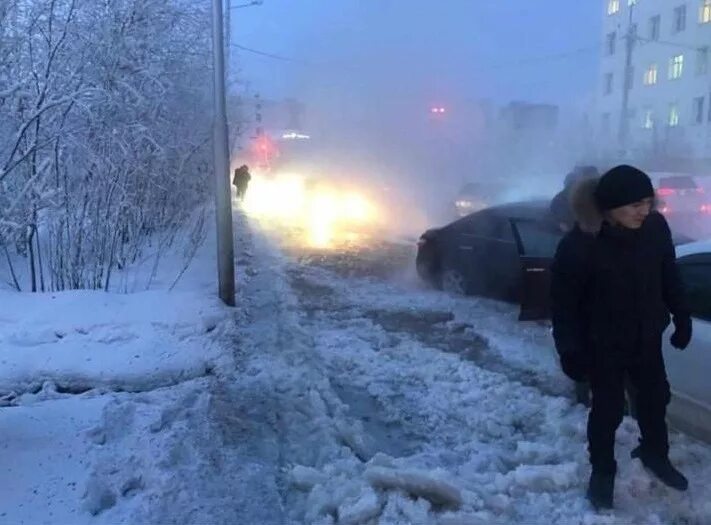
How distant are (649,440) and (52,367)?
4.82 metres

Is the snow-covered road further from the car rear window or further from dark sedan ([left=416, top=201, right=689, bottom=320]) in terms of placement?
the car rear window

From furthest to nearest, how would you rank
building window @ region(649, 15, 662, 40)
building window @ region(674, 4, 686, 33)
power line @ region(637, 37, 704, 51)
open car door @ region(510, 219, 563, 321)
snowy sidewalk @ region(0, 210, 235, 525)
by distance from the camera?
building window @ region(649, 15, 662, 40)
building window @ region(674, 4, 686, 33)
power line @ region(637, 37, 704, 51)
open car door @ region(510, 219, 563, 321)
snowy sidewalk @ region(0, 210, 235, 525)

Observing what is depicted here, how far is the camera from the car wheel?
31.9 ft

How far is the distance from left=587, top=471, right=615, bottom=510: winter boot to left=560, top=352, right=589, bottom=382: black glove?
0.55 metres

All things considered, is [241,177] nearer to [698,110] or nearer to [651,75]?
[698,110]

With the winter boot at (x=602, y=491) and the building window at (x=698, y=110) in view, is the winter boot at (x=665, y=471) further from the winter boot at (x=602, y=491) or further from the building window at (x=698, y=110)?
the building window at (x=698, y=110)

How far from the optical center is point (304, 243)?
16.6 m

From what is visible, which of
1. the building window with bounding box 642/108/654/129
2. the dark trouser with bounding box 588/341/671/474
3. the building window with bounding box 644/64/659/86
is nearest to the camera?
the dark trouser with bounding box 588/341/671/474

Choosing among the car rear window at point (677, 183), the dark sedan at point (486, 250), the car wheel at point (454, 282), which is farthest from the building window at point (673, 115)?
the car wheel at point (454, 282)

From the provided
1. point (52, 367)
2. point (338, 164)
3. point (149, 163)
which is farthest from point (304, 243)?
point (338, 164)

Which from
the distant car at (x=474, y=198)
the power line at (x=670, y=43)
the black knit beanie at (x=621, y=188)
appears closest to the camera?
the black knit beanie at (x=621, y=188)

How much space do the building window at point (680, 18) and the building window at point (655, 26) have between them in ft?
5.68

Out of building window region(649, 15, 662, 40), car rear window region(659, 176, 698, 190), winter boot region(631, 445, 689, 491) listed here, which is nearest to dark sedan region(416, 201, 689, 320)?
winter boot region(631, 445, 689, 491)

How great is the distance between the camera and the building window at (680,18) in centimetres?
4169
